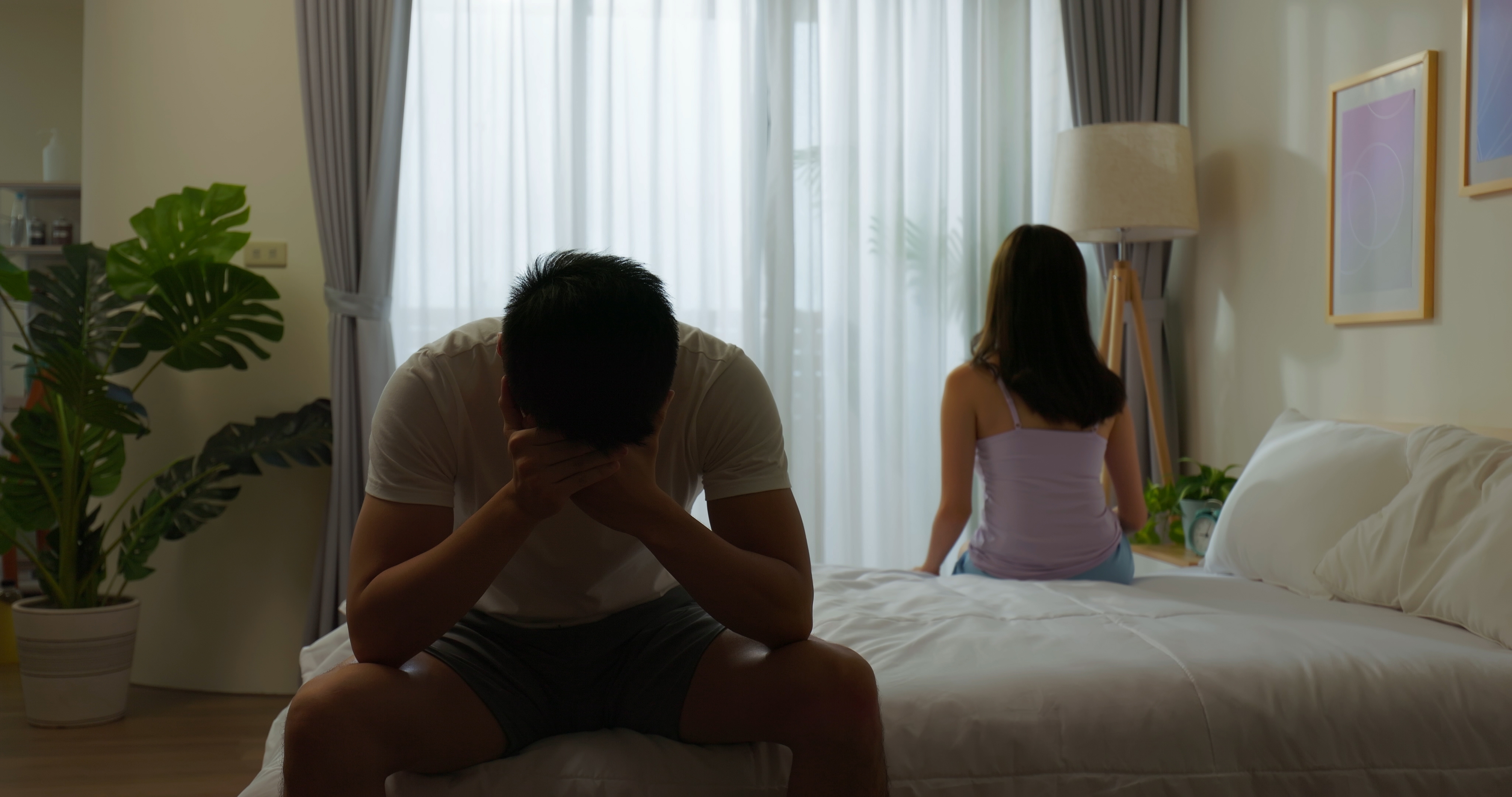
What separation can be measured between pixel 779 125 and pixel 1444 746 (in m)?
2.50

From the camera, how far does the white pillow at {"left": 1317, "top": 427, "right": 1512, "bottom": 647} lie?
1.62m

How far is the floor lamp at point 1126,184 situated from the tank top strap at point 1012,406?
2.97ft

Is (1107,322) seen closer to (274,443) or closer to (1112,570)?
(1112,570)

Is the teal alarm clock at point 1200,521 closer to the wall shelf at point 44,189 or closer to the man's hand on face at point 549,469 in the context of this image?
the man's hand on face at point 549,469

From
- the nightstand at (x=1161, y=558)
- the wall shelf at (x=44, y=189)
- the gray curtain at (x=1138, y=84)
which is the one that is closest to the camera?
the nightstand at (x=1161, y=558)

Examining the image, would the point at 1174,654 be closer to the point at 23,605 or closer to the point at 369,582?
the point at 369,582

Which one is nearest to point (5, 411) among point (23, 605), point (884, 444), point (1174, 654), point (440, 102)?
point (23, 605)

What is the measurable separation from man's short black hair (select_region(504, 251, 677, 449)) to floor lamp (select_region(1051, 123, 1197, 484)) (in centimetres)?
209

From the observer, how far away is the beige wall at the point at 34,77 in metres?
4.11

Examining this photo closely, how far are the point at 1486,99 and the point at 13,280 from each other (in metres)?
3.52

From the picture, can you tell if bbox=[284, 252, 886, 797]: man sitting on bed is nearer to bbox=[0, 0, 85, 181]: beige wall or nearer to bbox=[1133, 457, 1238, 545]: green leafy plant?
bbox=[1133, 457, 1238, 545]: green leafy plant

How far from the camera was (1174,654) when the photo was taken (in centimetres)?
145

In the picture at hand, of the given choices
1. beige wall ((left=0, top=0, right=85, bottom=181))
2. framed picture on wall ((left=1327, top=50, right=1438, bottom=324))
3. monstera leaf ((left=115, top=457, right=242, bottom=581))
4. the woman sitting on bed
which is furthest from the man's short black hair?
beige wall ((left=0, top=0, right=85, bottom=181))

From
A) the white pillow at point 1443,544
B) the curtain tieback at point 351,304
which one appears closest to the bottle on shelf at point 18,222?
the curtain tieback at point 351,304
